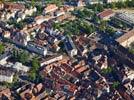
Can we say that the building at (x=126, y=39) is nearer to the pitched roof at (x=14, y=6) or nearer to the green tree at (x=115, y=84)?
the green tree at (x=115, y=84)

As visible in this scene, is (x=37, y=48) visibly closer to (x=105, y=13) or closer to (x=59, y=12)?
(x=59, y=12)

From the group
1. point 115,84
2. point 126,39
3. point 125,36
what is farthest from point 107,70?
point 125,36

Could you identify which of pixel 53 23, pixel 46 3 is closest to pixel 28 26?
pixel 53 23

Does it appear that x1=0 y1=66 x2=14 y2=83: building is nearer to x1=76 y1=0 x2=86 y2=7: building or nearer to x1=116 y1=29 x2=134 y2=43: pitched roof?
x1=116 y1=29 x2=134 y2=43: pitched roof

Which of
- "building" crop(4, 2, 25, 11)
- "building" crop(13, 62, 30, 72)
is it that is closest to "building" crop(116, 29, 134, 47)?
"building" crop(13, 62, 30, 72)

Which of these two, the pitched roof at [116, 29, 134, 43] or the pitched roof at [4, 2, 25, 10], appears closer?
the pitched roof at [116, 29, 134, 43]

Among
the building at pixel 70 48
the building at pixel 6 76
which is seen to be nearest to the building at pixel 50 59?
the building at pixel 70 48
